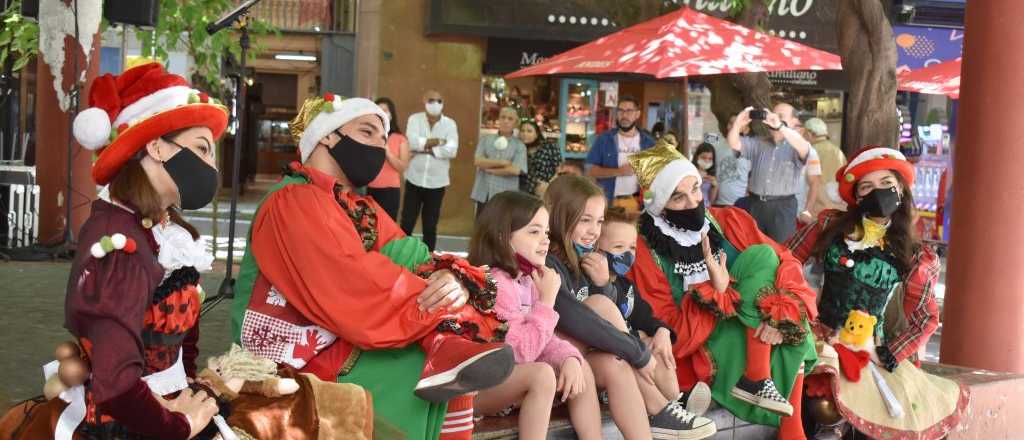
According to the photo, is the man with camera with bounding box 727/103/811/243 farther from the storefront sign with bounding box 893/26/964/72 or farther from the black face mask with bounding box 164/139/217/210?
the storefront sign with bounding box 893/26/964/72

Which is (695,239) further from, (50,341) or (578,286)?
(50,341)

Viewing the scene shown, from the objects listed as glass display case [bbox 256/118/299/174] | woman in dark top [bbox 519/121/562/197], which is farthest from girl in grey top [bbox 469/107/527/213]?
glass display case [bbox 256/118/299/174]

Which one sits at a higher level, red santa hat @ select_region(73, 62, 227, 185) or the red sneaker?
red santa hat @ select_region(73, 62, 227, 185)

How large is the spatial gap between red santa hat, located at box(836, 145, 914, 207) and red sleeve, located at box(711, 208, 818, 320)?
→ 16.6 inches

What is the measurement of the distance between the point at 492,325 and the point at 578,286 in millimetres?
842

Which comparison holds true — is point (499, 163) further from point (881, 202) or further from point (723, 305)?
→ point (723, 305)

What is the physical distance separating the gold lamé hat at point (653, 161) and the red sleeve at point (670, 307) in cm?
28

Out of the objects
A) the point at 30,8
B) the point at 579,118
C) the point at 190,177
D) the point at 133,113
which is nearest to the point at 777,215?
the point at 30,8

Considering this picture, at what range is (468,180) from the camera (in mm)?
16797

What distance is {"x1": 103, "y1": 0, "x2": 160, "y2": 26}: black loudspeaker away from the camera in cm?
909

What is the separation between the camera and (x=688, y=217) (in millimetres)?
5242

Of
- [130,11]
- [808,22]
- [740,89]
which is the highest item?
[808,22]

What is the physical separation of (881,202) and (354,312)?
2810mm

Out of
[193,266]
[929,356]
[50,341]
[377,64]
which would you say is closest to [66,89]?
[50,341]
